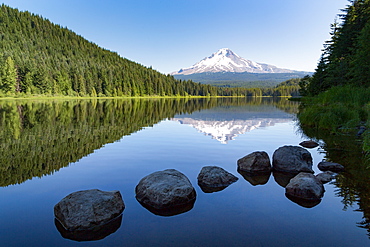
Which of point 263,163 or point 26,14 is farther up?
point 26,14

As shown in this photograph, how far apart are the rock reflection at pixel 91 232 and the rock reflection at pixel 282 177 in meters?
6.11

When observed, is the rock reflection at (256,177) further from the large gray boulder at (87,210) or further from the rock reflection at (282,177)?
the large gray boulder at (87,210)

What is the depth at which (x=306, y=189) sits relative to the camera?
8.07m

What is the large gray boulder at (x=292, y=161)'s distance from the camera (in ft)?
35.0

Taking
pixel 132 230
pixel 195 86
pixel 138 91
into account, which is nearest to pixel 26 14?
pixel 138 91

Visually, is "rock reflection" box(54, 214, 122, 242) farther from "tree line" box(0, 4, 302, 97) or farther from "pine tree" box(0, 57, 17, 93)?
"pine tree" box(0, 57, 17, 93)

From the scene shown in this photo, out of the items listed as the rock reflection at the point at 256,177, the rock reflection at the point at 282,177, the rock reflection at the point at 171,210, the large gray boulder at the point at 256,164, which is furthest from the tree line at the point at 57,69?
the rock reflection at the point at 282,177

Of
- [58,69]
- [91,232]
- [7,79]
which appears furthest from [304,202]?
[58,69]

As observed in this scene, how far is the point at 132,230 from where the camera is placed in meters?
6.16

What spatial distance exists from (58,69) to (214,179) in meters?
123

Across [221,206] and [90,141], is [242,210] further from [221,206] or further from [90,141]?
[90,141]

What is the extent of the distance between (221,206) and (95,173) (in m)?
5.67

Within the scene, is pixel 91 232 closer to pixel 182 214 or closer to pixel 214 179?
pixel 182 214

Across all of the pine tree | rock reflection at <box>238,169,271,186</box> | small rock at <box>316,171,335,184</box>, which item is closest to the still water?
rock reflection at <box>238,169,271,186</box>
